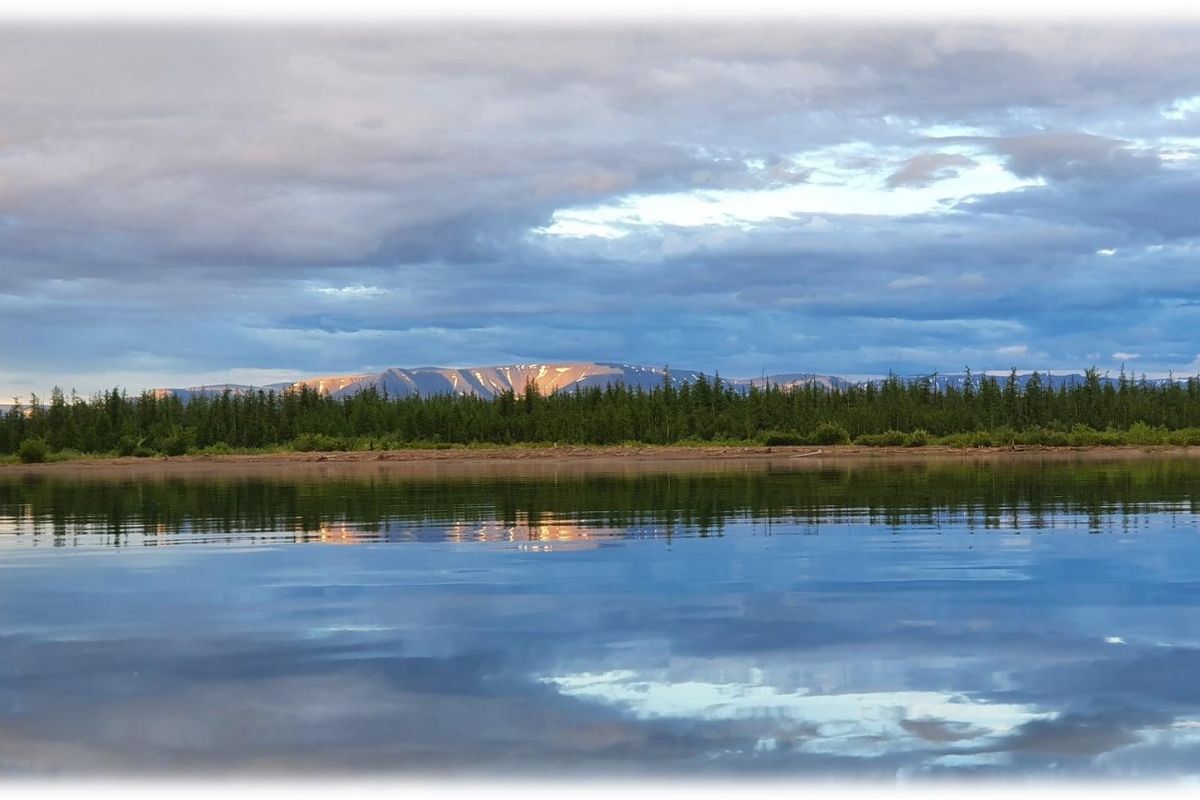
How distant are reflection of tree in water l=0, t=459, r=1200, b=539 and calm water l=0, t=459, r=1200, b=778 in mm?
1826

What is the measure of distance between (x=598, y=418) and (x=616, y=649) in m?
139

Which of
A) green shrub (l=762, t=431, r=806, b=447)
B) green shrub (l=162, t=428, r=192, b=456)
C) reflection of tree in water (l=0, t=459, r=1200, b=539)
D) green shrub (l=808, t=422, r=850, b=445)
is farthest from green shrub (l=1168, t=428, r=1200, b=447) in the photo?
green shrub (l=162, t=428, r=192, b=456)

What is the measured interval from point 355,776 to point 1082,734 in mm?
6950

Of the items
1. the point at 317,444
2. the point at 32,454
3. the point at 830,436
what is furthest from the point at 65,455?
the point at 830,436

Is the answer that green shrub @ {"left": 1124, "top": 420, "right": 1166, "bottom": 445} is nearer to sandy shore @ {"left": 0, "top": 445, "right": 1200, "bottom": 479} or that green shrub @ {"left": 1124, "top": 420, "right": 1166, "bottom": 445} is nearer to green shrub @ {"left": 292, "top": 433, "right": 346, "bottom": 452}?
sandy shore @ {"left": 0, "top": 445, "right": 1200, "bottom": 479}

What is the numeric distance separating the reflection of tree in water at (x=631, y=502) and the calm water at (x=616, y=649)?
1826 mm

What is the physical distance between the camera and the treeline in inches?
5940

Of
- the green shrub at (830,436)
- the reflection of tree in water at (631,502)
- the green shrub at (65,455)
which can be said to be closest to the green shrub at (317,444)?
the green shrub at (65,455)

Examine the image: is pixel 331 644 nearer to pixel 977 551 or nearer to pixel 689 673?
pixel 689 673

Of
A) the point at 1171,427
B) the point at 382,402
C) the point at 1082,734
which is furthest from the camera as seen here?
the point at 382,402

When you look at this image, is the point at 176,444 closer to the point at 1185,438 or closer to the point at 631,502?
the point at 1185,438

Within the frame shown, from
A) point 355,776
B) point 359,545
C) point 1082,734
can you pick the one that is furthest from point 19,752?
point 359,545

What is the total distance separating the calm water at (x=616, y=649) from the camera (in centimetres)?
1315

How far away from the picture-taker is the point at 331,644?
1869cm
